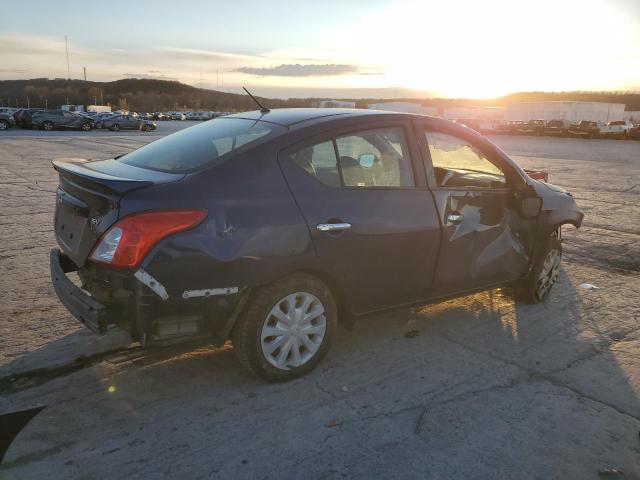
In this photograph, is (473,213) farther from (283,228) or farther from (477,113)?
(477,113)

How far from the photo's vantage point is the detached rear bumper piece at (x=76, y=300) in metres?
2.92

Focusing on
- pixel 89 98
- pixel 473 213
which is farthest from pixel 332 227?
pixel 89 98

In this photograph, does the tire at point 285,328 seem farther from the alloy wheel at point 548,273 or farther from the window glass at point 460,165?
the alloy wheel at point 548,273

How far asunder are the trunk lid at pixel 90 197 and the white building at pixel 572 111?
7455cm

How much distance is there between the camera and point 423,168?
12.6ft

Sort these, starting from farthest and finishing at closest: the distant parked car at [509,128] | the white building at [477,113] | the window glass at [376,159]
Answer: the white building at [477,113] → the distant parked car at [509,128] → the window glass at [376,159]

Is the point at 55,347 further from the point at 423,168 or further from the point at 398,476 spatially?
the point at 423,168

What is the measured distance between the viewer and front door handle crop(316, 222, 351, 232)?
10.8 ft

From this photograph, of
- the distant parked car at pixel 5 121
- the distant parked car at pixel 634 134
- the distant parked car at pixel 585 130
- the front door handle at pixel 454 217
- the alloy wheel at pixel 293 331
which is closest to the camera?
the alloy wheel at pixel 293 331

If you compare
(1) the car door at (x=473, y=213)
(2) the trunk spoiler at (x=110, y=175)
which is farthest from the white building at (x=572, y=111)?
(2) the trunk spoiler at (x=110, y=175)

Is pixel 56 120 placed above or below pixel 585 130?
below

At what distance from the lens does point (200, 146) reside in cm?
358

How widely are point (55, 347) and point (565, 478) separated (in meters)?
3.36

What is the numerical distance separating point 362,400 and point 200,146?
1.95m
